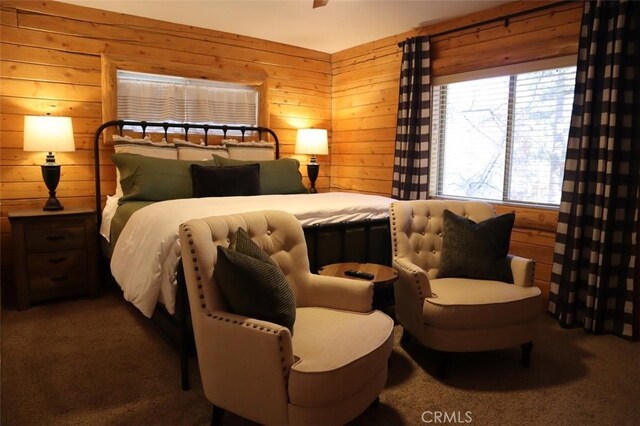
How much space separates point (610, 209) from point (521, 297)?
3.55ft

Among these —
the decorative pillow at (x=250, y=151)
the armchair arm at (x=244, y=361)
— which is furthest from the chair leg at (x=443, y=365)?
the decorative pillow at (x=250, y=151)

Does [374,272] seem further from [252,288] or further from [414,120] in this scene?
Answer: [414,120]

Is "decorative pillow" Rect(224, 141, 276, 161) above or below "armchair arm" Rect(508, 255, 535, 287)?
above

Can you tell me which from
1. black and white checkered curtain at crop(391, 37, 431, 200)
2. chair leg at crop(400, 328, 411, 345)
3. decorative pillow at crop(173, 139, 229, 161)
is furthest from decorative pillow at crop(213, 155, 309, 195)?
chair leg at crop(400, 328, 411, 345)

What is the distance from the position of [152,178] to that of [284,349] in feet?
7.35

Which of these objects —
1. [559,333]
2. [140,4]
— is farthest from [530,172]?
[140,4]

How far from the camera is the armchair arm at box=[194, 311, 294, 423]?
159 cm

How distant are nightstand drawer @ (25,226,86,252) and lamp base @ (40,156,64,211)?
0.20 meters

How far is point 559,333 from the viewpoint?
2957 mm

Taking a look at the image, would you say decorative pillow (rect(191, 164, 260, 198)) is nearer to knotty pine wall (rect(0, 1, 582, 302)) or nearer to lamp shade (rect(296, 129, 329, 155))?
knotty pine wall (rect(0, 1, 582, 302))

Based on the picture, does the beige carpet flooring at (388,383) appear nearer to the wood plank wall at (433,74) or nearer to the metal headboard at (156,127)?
the wood plank wall at (433,74)

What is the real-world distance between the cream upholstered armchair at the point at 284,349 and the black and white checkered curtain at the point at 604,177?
5.98 feet

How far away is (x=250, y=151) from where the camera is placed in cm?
426

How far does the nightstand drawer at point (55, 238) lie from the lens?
3.21 m
